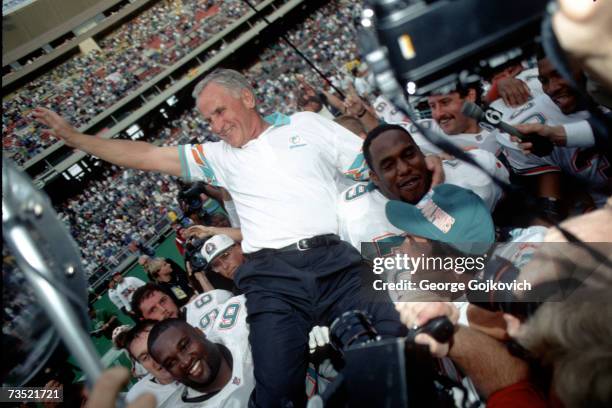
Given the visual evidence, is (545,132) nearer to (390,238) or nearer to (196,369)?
(390,238)

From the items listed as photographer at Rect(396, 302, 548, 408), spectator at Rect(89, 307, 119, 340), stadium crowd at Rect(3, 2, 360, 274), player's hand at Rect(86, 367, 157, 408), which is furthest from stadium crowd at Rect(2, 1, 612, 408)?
stadium crowd at Rect(3, 2, 360, 274)

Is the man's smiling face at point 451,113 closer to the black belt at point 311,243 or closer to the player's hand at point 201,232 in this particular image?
the black belt at point 311,243

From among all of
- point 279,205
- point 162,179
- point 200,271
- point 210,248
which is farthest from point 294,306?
point 162,179

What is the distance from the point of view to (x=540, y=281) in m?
1.27

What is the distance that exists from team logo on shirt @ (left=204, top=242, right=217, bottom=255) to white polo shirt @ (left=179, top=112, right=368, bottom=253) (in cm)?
145

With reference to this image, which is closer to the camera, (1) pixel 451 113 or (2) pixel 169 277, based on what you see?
(1) pixel 451 113

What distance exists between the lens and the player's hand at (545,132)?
2.14 meters

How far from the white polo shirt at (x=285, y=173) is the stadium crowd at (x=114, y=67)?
17.7 m

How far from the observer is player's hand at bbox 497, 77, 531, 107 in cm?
268

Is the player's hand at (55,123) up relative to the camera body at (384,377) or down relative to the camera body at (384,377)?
up

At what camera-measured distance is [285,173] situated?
2.20m

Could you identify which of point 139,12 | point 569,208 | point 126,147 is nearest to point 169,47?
point 139,12

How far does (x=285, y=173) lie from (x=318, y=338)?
932 millimetres

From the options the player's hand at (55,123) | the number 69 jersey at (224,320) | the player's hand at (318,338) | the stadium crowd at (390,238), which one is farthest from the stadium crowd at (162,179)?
the player's hand at (318,338)
